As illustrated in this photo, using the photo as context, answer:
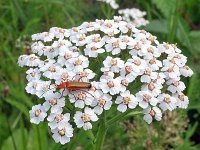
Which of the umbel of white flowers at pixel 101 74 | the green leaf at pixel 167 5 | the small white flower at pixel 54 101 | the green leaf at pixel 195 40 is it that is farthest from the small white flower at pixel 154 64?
the green leaf at pixel 195 40

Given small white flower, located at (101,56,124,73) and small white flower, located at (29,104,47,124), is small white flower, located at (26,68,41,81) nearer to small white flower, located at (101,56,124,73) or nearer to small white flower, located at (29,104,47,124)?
small white flower, located at (29,104,47,124)

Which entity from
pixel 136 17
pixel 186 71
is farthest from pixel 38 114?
pixel 136 17

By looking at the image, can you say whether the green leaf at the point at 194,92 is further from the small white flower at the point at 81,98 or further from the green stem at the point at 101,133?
the small white flower at the point at 81,98

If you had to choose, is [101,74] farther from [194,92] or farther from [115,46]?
[194,92]

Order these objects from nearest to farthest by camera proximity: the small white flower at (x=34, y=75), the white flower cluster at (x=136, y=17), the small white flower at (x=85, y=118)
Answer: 1. the small white flower at (x=85, y=118)
2. the small white flower at (x=34, y=75)
3. the white flower cluster at (x=136, y=17)

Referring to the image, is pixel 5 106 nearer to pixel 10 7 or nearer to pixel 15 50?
pixel 15 50

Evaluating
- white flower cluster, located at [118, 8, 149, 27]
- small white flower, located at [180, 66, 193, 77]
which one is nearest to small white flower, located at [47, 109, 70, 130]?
small white flower, located at [180, 66, 193, 77]

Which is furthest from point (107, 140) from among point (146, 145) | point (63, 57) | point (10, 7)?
point (10, 7)
